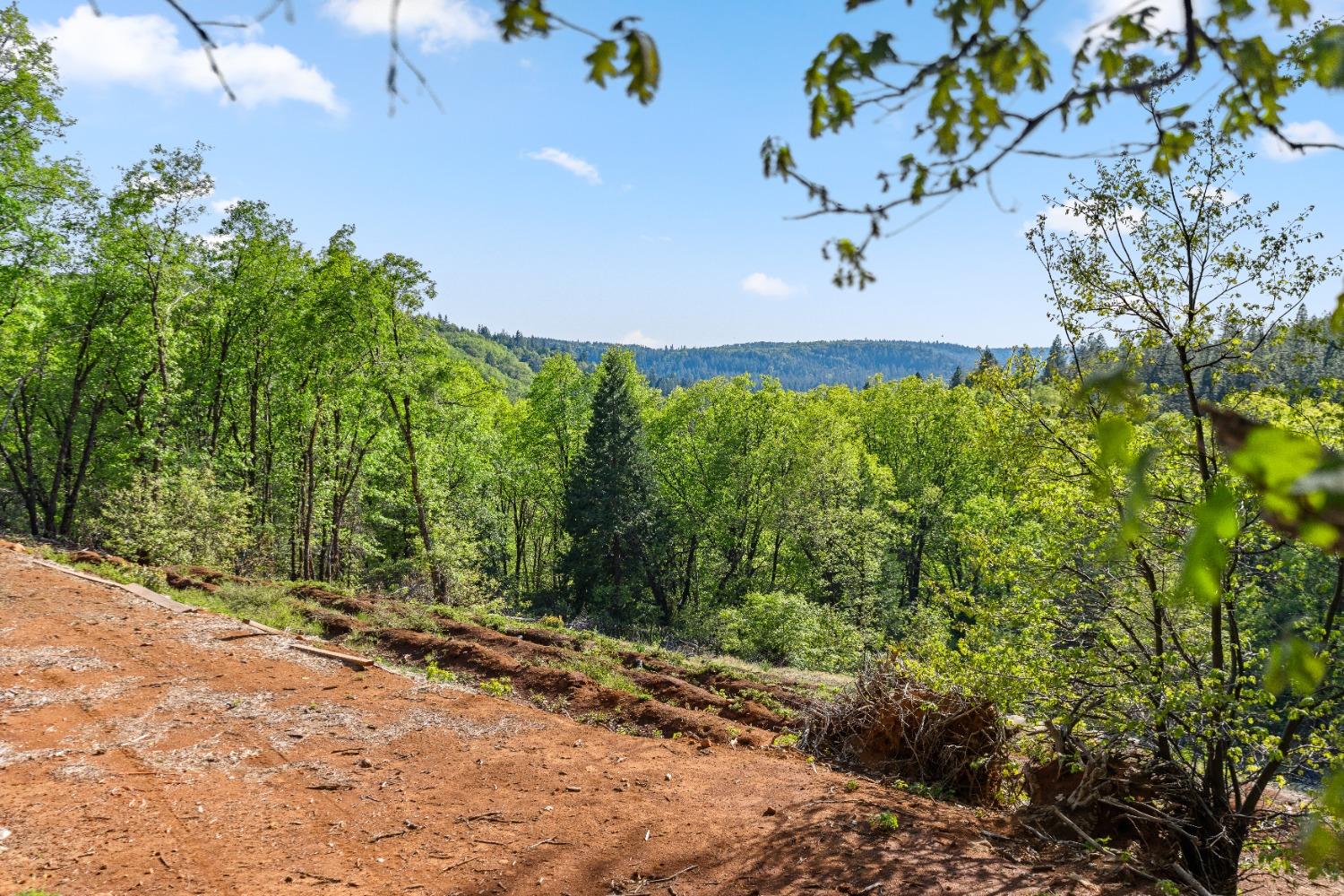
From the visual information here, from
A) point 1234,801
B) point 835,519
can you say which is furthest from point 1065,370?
point 835,519

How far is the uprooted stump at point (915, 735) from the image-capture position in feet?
23.8

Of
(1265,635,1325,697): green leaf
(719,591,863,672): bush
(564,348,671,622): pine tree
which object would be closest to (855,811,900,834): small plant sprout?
(1265,635,1325,697): green leaf

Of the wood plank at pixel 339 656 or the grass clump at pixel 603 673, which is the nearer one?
the wood plank at pixel 339 656

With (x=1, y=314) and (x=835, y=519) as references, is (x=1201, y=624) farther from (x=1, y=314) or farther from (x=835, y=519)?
(x=1, y=314)

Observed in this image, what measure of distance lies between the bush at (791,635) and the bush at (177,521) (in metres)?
13.9

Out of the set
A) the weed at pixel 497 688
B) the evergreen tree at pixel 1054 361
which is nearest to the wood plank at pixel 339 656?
the weed at pixel 497 688

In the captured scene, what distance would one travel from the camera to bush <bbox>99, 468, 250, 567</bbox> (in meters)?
14.7

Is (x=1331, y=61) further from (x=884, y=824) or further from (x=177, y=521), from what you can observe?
(x=177, y=521)

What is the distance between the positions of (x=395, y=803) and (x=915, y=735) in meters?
5.21

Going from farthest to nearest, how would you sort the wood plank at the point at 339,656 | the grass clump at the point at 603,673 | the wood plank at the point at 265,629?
the grass clump at the point at 603,673 → the wood plank at the point at 265,629 → the wood plank at the point at 339,656

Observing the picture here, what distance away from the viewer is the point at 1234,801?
568cm

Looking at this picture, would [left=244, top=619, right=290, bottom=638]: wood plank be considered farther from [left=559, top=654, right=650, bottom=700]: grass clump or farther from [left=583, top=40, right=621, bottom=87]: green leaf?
[left=583, top=40, right=621, bottom=87]: green leaf

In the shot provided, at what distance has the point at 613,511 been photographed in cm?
2984

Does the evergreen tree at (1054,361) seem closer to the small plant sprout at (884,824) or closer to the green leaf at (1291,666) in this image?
the small plant sprout at (884,824)
